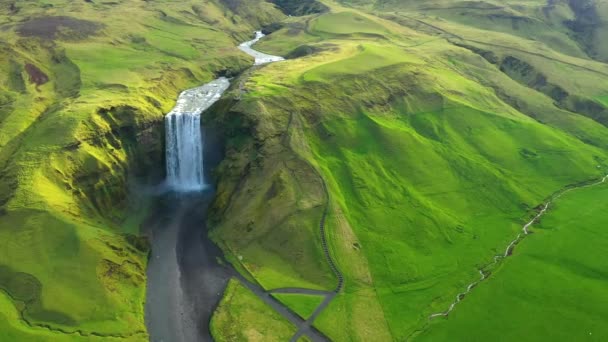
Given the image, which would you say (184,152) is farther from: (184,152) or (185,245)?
(185,245)

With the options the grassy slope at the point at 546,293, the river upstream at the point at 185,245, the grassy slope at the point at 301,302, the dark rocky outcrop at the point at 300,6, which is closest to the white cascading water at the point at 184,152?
the river upstream at the point at 185,245

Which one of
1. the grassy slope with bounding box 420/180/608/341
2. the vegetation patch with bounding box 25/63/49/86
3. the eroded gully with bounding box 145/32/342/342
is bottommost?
the eroded gully with bounding box 145/32/342/342

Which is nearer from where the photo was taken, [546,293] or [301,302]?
[546,293]

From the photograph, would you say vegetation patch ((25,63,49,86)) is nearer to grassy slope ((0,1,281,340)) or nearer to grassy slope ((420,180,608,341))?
grassy slope ((0,1,281,340))

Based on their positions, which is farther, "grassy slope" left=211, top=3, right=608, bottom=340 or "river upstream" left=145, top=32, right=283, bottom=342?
"grassy slope" left=211, top=3, right=608, bottom=340

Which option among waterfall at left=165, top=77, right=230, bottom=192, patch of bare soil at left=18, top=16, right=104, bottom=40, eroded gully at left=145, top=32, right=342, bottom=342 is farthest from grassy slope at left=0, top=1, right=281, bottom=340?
eroded gully at left=145, top=32, right=342, bottom=342

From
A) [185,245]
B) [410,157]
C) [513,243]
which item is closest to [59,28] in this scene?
[185,245]

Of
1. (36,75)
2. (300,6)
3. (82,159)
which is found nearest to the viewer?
(82,159)
